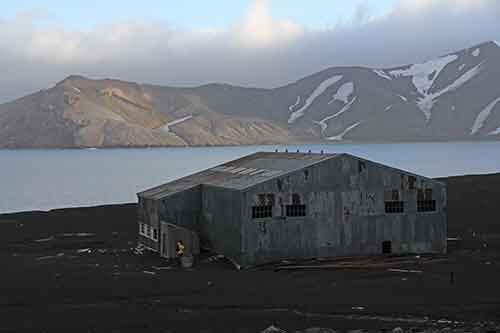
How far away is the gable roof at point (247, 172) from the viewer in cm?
4075

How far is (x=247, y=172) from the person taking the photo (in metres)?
44.7

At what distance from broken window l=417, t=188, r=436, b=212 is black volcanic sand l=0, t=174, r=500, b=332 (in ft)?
8.44

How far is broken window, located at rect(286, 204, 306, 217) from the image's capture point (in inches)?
1554

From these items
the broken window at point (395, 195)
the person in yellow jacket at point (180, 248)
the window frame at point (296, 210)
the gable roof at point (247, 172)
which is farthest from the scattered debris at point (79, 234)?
the broken window at point (395, 195)

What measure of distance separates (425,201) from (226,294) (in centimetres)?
1388

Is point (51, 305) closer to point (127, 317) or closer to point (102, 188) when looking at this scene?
point (127, 317)

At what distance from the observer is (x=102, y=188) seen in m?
127

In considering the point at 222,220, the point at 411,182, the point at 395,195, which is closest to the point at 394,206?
the point at 395,195

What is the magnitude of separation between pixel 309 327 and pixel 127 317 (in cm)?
601

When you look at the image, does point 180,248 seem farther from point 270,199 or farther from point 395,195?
point 395,195

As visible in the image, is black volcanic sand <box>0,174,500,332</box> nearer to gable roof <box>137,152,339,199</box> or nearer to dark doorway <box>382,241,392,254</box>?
dark doorway <box>382,241,392,254</box>

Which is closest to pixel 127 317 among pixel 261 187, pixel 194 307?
pixel 194 307

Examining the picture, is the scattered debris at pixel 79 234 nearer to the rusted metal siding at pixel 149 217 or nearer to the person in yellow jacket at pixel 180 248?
the rusted metal siding at pixel 149 217

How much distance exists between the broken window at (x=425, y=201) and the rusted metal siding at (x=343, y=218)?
20cm
